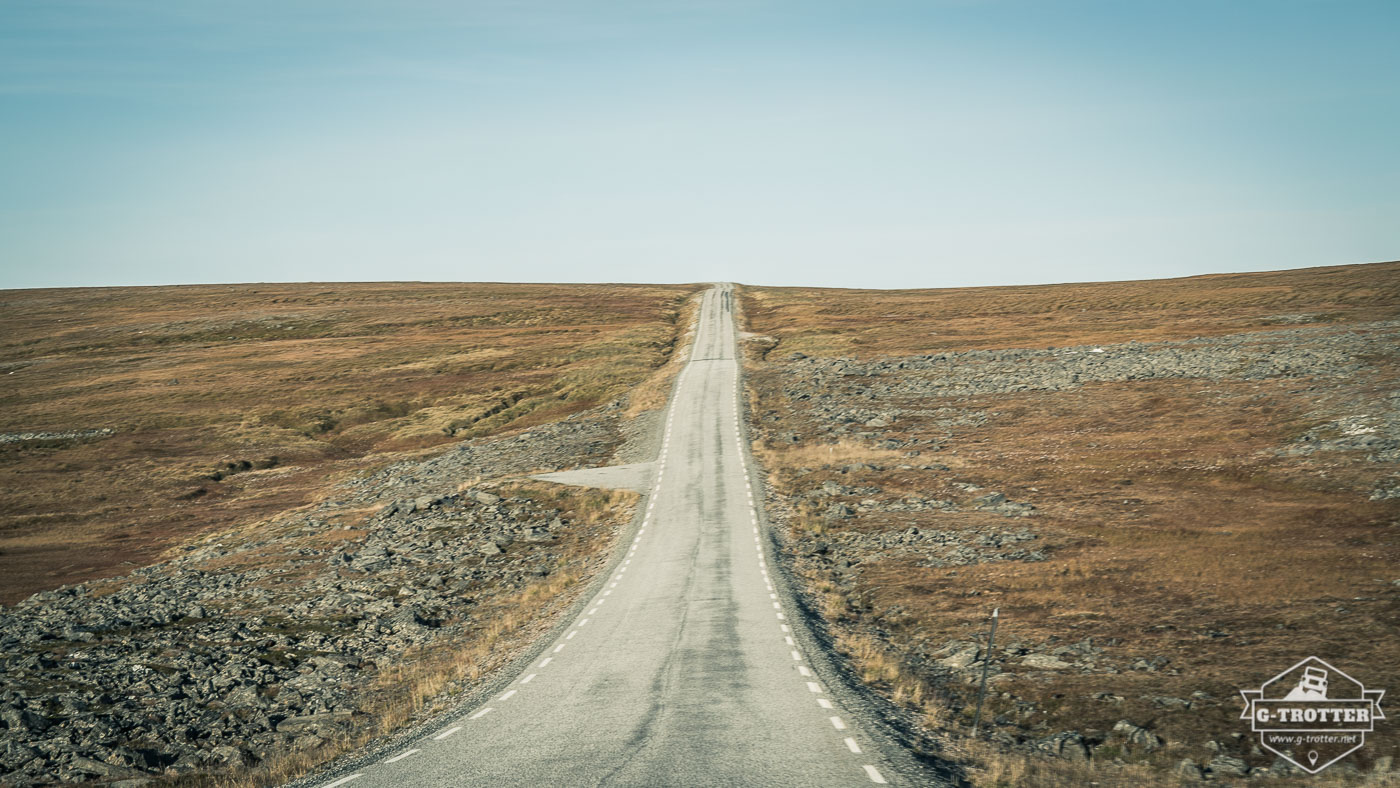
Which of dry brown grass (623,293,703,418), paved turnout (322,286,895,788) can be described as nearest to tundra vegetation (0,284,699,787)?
dry brown grass (623,293,703,418)

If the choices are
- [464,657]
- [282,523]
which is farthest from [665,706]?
[282,523]

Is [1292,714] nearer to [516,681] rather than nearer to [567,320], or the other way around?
[516,681]

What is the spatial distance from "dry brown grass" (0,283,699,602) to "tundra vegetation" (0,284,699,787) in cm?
35

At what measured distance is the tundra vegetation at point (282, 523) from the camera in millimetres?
19516

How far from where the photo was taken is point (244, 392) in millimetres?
83312

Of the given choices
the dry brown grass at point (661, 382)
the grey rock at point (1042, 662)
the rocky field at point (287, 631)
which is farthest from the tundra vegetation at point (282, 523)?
the grey rock at point (1042, 662)

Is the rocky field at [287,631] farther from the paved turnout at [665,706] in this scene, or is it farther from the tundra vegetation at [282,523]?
the paved turnout at [665,706]

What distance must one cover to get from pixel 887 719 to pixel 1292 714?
800cm

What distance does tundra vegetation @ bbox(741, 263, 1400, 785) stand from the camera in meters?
16.8

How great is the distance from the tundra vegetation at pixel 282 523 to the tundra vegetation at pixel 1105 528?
10.5 metres

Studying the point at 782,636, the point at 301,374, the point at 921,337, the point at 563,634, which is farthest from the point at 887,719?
the point at 301,374

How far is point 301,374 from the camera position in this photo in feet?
294

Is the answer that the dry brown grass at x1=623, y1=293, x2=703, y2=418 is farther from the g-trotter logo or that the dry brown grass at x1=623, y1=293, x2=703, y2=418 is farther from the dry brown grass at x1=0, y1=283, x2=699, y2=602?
the g-trotter logo

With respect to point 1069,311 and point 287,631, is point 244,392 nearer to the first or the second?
point 287,631
